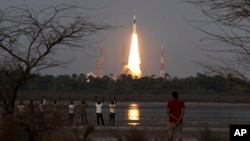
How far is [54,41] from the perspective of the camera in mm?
13953

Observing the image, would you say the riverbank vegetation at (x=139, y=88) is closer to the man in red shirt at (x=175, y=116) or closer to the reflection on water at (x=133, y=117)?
the reflection on water at (x=133, y=117)

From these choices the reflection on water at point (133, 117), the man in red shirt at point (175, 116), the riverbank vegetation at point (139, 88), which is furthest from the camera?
the riverbank vegetation at point (139, 88)

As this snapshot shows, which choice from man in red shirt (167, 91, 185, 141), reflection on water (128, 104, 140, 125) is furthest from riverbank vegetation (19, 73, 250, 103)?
man in red shirt (167, 91, 185, 141)

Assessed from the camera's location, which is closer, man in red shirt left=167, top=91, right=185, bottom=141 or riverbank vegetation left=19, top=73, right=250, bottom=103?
man in red shirt left=167, top=91, right=185, bottom=141

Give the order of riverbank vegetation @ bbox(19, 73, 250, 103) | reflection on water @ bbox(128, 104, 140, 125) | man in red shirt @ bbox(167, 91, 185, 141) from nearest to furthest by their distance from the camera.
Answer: man in red shirt @ bbox(167, 91, 185, 141) < reflection on water @ bbox(128, 104, 140, 125) < riverbank vegetation @ bbox(19, 73, 250, 103)

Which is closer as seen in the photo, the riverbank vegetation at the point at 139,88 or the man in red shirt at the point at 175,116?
the man in red shirt at the point at 175,116

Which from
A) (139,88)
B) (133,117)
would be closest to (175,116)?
(133,117)

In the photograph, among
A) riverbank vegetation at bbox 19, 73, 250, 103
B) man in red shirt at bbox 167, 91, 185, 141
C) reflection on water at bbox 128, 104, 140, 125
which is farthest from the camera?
riverbank vegetation at bbox 19, 73, 250, 103

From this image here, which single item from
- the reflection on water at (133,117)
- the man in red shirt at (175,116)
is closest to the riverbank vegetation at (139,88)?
the reflection on water at (133,117)

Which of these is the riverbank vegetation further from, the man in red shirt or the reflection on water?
the man in red shirt

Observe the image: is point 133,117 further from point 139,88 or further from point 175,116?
point 139,88

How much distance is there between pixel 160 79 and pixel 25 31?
115 metres

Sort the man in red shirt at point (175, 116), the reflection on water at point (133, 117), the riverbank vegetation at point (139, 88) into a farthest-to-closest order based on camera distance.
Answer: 1. the riverbank vegetation at point (139, 88)
2. the reflection on water at point (133, 117)
3. the man in red shirt at point (175, 116)

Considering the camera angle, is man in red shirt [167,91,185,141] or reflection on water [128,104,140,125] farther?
reflection on water [128,104,140,125]
